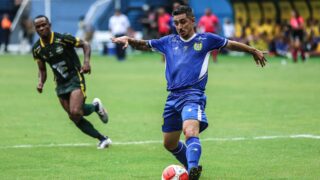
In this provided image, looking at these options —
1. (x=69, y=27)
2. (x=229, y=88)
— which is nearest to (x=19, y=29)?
(x=69, y=27)

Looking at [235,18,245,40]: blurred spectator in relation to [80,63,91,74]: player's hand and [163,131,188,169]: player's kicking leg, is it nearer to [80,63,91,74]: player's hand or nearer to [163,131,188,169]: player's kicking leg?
[80,63,91,74]: player's hand

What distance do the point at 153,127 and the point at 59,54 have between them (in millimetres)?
3164

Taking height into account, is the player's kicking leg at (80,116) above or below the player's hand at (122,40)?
below

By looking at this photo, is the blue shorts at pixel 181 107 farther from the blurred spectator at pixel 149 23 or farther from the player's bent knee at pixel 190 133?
the blurred spectator at pixel 149 23

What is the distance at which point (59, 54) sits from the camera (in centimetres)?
1390

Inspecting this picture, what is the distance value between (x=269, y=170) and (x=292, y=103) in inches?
386

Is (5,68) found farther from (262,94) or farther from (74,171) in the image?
(74,171)

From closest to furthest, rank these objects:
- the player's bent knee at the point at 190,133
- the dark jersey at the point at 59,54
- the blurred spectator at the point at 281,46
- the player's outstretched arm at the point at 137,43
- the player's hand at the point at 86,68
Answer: the player's bent knee at the point at 190,133 → the player's outstretched arm at the point at 137,43 → the player's hand at the point at 86,68 → the dark jersey at the point at 59,54 → the blurred spectator at the point at 281,46

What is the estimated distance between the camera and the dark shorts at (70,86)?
13.9 meters

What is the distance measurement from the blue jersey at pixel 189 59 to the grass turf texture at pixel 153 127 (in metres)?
1.19

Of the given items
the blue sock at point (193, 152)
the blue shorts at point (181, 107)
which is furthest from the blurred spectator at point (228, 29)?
the blue sock at point (193, 152)

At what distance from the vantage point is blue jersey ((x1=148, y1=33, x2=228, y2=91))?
10.5 meters

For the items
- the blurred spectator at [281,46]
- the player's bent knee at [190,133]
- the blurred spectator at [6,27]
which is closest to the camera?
the player's bent knee at [190,133]

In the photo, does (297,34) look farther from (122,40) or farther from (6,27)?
(122,40)
